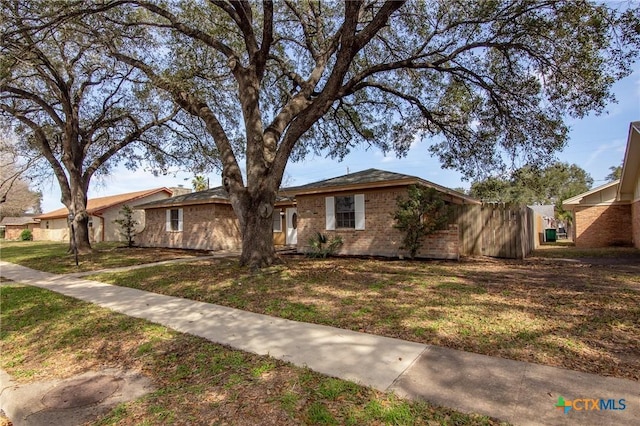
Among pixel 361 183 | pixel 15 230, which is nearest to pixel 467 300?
pixel 361 183

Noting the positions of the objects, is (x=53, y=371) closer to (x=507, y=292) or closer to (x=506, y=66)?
(x=507, y=292)

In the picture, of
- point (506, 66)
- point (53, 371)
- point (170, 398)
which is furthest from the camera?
point (506, 66)

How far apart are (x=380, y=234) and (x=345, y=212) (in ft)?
5.73

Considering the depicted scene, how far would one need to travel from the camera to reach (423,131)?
13.4m

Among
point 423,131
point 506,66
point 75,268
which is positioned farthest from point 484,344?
point 75,268

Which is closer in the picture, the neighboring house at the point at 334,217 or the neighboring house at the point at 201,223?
the neighboring house at the point at 334,217

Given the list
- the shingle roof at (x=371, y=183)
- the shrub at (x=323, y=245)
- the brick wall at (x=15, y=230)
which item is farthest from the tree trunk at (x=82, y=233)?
the brick wall at (x=15, y=230)

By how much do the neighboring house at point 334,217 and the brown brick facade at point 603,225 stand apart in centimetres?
571

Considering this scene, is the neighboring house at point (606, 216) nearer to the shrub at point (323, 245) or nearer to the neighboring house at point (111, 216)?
the shrub at point (323, 245)

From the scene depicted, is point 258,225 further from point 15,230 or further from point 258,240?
point 15,230

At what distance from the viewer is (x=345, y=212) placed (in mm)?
13781

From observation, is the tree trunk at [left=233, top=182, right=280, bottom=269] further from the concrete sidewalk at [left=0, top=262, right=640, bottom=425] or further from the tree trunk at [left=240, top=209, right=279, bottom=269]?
the concrete sidewalk at [left=0, top=262, right=640, bottom=425]

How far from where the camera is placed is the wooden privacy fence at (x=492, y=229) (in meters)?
12.0

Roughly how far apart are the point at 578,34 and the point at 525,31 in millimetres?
1191
